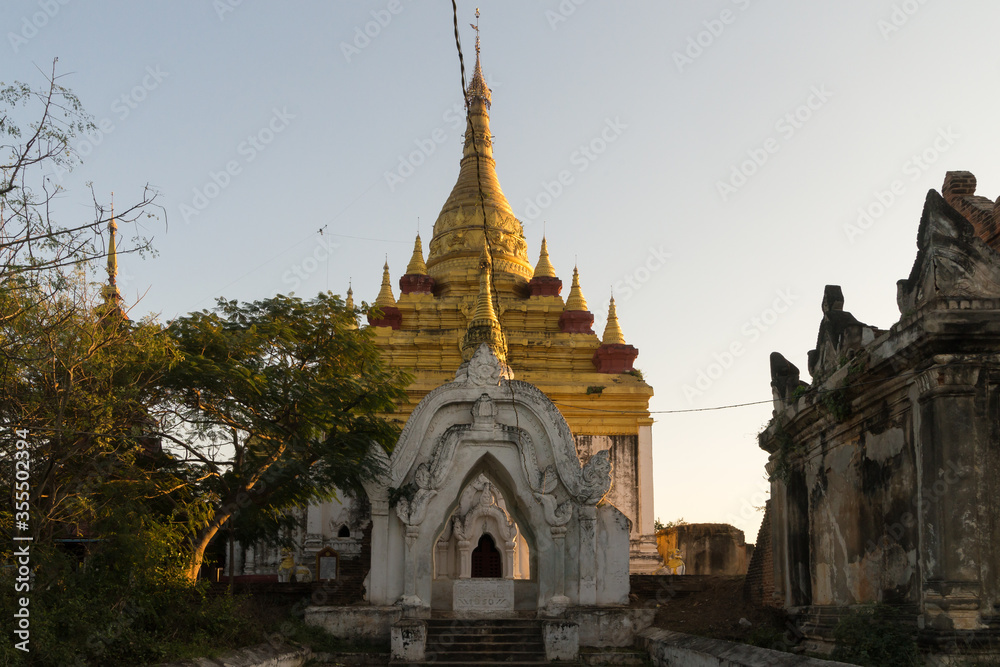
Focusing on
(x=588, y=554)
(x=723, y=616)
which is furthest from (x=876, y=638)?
(x=588, y=554)

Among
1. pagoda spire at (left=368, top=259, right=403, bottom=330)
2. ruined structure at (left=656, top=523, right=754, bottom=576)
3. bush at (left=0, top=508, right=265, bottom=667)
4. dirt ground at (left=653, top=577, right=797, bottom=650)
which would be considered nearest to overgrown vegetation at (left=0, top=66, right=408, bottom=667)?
bush at (left=0, top=508, right=265, bottom=667)

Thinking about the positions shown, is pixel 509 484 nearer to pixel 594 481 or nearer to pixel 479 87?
pixel 594 481

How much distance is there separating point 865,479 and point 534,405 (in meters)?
7.08

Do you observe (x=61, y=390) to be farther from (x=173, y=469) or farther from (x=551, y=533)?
(x=551, y=533)

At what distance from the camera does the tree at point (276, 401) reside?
52.2 feet

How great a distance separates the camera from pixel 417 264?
38.3 m

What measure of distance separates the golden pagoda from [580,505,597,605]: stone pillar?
9442 mm

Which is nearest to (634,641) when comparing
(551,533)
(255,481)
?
(551,533)

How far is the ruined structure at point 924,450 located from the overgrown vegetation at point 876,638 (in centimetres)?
17

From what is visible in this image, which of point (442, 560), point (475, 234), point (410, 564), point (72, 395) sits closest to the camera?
point (72, 395)

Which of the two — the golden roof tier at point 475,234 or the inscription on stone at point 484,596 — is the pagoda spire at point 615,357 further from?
the inscription on stone at point 484,596

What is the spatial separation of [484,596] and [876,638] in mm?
8498

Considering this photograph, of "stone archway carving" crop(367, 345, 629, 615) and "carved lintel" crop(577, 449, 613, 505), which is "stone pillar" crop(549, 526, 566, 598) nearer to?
"stone archway carving" crop(367, 345, 629, 615)

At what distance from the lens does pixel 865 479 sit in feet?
37.9
